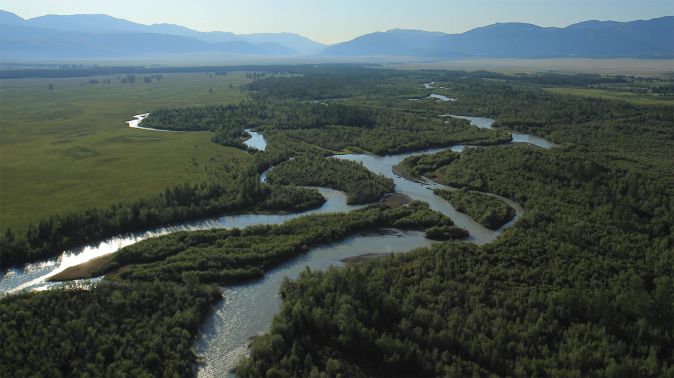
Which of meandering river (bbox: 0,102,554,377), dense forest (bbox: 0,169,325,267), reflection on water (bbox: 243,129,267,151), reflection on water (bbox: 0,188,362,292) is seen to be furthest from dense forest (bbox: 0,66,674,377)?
reflection on water (bbox: 243,129,267,151)

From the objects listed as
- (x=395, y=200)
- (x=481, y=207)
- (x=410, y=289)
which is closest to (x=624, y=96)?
(x=481, y=207)

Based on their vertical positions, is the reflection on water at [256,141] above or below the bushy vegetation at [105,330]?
above

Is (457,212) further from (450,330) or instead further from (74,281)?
(74,281)

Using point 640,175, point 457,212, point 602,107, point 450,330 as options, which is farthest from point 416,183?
point 602,107

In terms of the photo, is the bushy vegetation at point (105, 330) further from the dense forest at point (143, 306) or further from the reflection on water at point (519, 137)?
the reflection on water at point (519, 137)

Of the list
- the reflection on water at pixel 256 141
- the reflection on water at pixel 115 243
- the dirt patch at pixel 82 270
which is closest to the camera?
the reflection on water at pixel 115 243

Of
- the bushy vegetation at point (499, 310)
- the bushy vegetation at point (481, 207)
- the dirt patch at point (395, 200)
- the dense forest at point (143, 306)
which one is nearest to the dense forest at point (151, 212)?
the dense forest at point (143, 306)
